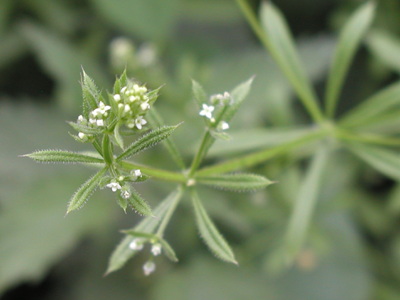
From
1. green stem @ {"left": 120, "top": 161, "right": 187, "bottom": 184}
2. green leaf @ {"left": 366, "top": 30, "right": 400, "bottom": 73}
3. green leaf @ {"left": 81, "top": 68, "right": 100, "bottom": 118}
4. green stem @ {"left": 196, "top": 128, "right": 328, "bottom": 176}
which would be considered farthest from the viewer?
green leaf @ {"left": 366, "top": 30, "right": 400, "bottom": 73}

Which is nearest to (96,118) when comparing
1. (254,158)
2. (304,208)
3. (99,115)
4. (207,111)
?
(99,115)

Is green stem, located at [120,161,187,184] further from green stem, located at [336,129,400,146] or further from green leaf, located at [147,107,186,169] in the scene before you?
green stem, located at [336,129,400,146]

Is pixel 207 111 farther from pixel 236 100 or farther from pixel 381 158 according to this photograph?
pixel 381 158

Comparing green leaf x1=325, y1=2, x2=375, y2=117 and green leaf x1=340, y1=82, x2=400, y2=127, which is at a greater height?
green leaf x1=325, y1=2, x2=375, y2=117

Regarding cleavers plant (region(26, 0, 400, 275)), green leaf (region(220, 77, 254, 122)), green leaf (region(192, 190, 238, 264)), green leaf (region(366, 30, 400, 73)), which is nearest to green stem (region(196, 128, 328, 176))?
cleavers plant (region(26, 0, 400, 275))

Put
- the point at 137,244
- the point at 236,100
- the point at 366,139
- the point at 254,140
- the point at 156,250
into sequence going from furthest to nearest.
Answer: the point at 254,140
the point at 366,139
the point at 236,100
the point at 137,244
the point at 156,250

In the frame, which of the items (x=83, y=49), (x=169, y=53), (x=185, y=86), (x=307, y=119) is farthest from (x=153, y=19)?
(x=307, y=119)
